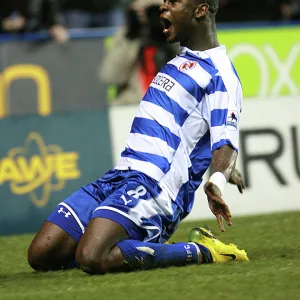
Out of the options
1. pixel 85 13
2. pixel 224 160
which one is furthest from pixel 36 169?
pixel 85 13

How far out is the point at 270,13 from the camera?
13.4 meters

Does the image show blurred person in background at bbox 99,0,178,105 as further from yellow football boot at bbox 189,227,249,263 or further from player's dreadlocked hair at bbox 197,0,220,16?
yellow football boot at bbox 189,227,249,263

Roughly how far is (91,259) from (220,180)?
32.9 inches

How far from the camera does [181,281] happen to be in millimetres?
5047

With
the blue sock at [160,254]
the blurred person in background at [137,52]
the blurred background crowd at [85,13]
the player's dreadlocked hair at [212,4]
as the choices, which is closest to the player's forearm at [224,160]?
the blue sock at [160,254]

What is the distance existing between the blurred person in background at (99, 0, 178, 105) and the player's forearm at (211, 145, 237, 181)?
399 cm

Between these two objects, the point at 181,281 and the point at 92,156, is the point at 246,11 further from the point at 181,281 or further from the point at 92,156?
the point at 181,281

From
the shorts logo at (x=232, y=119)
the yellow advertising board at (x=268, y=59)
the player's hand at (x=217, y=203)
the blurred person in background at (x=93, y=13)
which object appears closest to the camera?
the player's hand at (x=217, y=203)

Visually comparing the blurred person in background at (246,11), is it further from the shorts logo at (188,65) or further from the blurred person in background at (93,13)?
the shorts logo at (188,65)

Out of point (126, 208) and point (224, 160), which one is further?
point (126, 208)

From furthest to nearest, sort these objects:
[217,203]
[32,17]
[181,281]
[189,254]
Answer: [32,17]
[189,254]
[217,203]
[181,281]

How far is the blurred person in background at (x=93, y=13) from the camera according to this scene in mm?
12344

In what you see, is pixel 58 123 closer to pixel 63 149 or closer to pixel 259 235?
pixel 63 149

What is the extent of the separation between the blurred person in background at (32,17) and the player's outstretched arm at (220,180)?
6353mm
